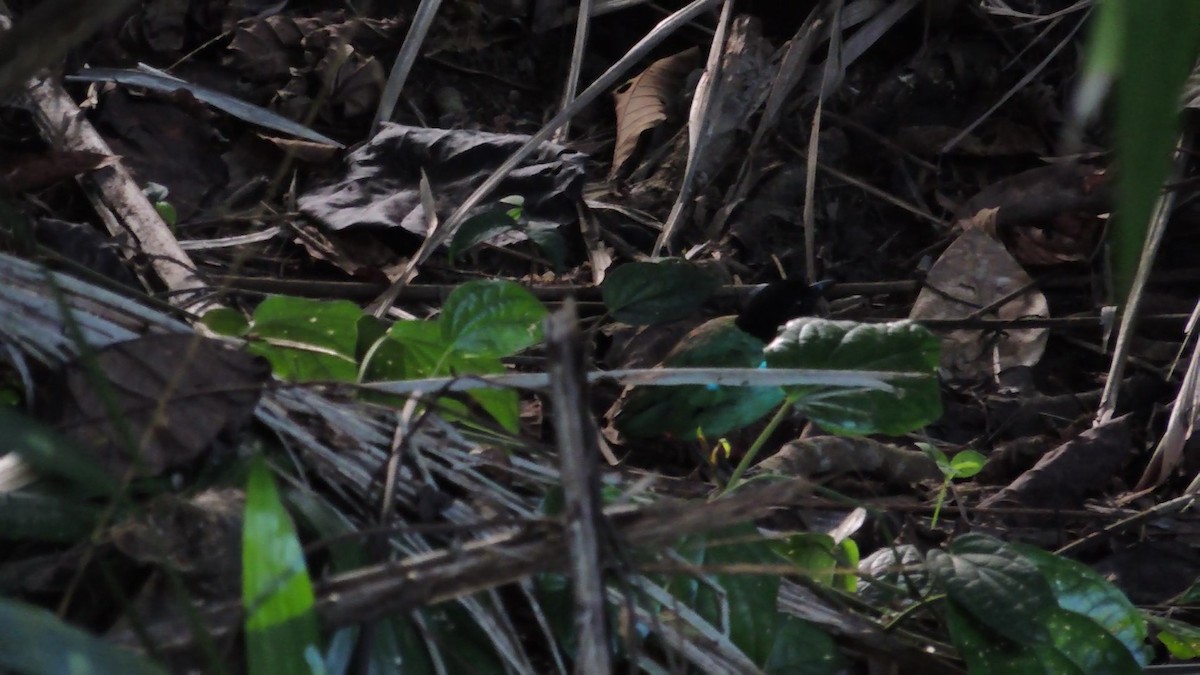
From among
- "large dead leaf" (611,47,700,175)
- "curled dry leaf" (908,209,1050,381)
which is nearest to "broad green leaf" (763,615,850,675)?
"curled dry leaf" (908,209,1050,381)

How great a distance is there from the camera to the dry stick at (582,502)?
0.70m

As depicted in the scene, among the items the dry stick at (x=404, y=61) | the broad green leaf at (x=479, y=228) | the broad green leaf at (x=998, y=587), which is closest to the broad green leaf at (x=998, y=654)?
the broad green leaf at (x=998, y=587)

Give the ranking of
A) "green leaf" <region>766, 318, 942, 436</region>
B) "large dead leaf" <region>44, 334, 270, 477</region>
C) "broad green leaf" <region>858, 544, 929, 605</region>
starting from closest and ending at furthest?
"large dead leaf" <region>44, 334, 270, 477</region>, "broad green leaf" <region>858, 544, 929, 605</region>, "green leaf" <region>766, 318, 942, 436</region>

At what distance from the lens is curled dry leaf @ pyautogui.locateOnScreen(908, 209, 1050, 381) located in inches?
84.7

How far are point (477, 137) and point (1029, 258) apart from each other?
116 centimetres

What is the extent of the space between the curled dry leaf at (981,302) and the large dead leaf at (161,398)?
59.1 inches

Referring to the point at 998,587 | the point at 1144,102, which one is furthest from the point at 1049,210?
the point at 1144,102

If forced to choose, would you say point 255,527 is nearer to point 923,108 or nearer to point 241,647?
point 241,647

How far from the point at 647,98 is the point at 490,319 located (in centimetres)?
134

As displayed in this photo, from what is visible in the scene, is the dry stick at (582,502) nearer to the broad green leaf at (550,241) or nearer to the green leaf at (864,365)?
the green leaf at (864,365)

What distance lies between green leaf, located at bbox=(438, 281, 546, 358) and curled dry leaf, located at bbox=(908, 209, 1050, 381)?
110cm

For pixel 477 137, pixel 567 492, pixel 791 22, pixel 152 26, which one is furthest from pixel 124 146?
pixel 567 492

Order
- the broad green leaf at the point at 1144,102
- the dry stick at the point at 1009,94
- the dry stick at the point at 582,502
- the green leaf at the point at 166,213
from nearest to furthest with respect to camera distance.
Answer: the broad green leaf at the point at 1144,102 → the dry stick at the point at 582,502 → the green leaf at the point at 166,213 → the dry stick at the point at 1009,94

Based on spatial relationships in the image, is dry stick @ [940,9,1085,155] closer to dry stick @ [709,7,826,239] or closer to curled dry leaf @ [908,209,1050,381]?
curled dry leaf @ [908,209,1050,381]
